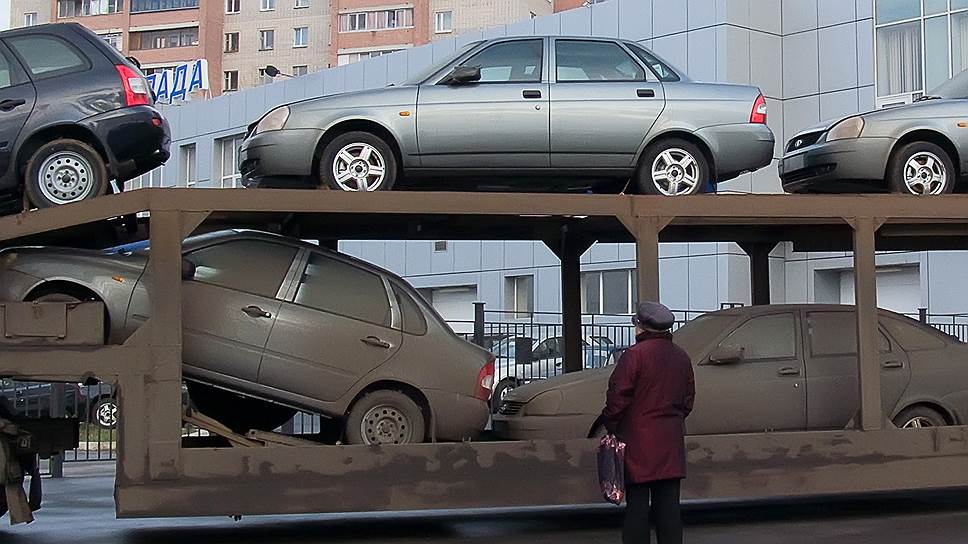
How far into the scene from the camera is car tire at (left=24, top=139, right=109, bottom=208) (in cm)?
945

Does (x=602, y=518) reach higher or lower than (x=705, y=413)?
lower

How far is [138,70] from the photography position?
10.2m

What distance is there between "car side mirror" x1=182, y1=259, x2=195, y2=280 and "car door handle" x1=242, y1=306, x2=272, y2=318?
429mm

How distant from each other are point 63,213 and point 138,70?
199 centimetres

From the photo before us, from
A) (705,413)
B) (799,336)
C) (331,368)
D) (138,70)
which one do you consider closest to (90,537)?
(331,368)

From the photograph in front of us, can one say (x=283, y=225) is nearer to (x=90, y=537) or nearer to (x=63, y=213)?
(x=63, y=213)

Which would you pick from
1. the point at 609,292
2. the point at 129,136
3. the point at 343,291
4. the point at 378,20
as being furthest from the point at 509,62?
the point at 378,20

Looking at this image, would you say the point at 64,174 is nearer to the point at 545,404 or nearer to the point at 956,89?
the point at 545,404

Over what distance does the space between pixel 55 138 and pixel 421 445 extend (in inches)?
141

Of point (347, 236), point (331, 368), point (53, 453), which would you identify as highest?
point (347, 236)

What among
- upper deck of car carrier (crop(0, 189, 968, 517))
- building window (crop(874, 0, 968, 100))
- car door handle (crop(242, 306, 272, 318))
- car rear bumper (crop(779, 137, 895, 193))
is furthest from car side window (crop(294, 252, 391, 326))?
building window (crop(874, 0, 968, 100))

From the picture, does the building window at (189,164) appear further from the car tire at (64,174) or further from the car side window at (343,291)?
the car side window at (343,291)

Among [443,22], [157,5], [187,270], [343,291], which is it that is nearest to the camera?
[187,270]

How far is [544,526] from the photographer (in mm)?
10430
